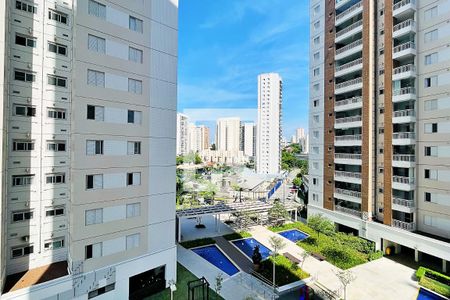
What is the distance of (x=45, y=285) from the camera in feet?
37.2

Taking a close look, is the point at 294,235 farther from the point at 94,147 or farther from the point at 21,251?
the point at 21,251

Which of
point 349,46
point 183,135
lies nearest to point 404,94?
point 349,46

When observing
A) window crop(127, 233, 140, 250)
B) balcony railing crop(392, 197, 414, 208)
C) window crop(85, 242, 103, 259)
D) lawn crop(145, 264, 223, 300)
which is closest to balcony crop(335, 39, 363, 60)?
balcony railing crop(392, 197, 414, 208)

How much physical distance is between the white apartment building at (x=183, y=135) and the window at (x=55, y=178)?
7222 cm

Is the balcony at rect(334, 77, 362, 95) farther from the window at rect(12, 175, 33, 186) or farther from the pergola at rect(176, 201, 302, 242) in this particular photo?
the window at rect(12, 175, 33, 186)

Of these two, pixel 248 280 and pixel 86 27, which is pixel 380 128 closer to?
pixel 248 280

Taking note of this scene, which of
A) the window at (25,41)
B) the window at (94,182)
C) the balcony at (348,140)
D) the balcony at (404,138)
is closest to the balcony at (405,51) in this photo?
the balcony at (404,138)

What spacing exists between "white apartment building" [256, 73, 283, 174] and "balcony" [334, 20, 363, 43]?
Result: 5682 cm

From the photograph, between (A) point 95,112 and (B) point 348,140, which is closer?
(A) point 95,112

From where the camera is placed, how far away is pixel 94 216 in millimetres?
12742

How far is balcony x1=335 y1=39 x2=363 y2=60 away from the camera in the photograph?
24.0 meters

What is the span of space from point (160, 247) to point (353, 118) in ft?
71.0

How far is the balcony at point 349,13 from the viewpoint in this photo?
24172mm

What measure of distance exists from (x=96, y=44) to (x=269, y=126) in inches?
2912
